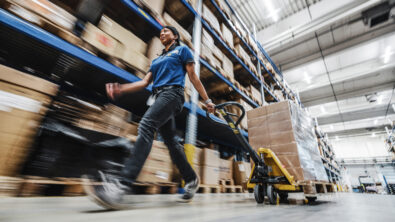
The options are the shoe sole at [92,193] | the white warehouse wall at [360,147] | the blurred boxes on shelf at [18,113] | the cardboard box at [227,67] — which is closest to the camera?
the shoe sole at [92,193]

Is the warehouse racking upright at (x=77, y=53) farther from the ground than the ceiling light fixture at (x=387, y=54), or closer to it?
closer to it

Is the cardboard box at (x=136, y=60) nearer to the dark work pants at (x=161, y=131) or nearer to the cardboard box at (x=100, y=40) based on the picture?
the cardboard box at (x=100, y=40)

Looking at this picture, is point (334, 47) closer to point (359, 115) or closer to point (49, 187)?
point (359, 115)

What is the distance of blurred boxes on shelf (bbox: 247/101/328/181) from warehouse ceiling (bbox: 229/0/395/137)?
5.54m

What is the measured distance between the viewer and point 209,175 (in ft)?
9.16

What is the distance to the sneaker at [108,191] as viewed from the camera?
0.86m

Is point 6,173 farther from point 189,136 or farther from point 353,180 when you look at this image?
point 353,180

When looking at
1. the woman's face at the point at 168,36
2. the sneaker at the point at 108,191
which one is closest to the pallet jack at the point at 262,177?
the woman's face at the point at 168,36

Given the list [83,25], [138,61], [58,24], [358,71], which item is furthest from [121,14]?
[358,71]

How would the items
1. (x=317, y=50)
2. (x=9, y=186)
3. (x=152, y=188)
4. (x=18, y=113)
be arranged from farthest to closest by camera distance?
(x=317, y=50) → (x=152, y=188) → (x=18, y=113) → (x=9, y=186)

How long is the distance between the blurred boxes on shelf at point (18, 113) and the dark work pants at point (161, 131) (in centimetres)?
77

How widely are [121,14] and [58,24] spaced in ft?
3.88

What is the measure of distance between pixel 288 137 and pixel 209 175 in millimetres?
1359

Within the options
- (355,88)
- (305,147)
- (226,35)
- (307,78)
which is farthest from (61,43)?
(355,88)
